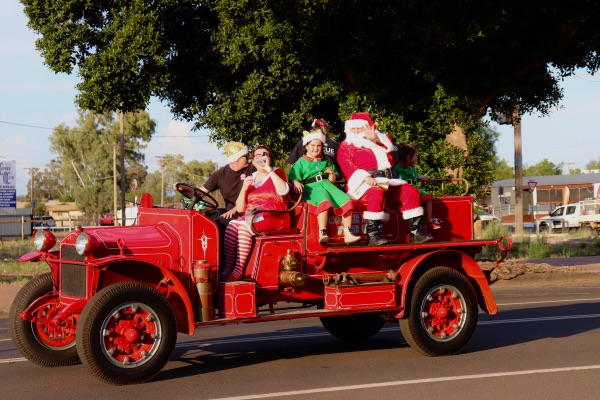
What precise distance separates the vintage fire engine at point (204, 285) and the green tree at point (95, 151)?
8716 centimetres

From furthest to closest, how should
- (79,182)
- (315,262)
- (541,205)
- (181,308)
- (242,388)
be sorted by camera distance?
(79,182) < (541,205) < (315,262) < (181,308) < (242,388)

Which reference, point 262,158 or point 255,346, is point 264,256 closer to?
point 262,158

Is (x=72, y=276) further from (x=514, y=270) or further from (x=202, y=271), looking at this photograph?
(x=514, y=270)

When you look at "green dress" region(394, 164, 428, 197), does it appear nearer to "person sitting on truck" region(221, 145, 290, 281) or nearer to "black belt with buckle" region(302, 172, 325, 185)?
"black belt with buckle" region(302, 172, 325, 185)

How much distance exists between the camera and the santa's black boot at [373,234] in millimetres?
9266

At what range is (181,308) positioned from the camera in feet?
27.7

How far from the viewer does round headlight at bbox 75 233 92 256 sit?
8.00 meters

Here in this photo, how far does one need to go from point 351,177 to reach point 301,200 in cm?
63

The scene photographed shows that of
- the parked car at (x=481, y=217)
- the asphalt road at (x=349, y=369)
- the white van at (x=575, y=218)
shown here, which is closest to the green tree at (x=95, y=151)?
the white van at (x=575, y=218)

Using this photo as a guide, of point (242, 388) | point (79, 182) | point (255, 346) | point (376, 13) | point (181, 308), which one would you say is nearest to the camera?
point (242, 388)

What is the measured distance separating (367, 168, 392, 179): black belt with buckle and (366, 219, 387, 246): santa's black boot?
476mm

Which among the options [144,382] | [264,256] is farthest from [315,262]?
[144,382]

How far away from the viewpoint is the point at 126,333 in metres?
7.90

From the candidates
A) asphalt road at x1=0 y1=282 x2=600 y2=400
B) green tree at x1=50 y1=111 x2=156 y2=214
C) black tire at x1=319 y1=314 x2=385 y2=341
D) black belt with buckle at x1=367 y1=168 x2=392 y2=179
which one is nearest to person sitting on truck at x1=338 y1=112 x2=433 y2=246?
black belt with buckle at x1=367 y1=168 x2=392 y2=179
